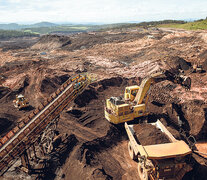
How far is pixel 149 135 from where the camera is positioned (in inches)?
396

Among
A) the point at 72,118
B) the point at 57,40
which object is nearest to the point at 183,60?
the point at 72,118

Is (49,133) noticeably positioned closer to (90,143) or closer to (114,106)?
(90,143)

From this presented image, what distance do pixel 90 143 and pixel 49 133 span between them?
2.94m

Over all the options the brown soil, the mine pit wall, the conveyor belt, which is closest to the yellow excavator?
the brown soil

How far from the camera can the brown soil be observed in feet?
31.3

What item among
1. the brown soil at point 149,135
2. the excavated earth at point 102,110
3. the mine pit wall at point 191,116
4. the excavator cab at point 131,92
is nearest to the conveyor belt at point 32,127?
the excavated earth at point 102,110

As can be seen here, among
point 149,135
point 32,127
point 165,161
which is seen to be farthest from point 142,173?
point 32,127

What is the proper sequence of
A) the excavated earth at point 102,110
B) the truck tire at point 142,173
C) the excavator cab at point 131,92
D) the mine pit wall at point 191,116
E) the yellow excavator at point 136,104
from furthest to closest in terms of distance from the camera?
the excavator cab at point 131,92 → the mine pit wall at point 191,116 → the yellow excavator at point 136,104 → the excavated earth at point 102,110 → the truck tire at point 142,173

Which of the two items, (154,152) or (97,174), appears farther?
(97,174)

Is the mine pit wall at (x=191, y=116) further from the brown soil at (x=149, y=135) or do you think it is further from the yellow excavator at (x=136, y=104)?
the brown soil at (x=149, y=135)

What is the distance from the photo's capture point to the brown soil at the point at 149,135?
9531 millimetres

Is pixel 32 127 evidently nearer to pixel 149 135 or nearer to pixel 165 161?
pixel 149 135

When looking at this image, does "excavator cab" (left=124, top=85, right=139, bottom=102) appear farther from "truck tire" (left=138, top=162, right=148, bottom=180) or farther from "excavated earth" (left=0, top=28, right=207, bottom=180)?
"truck tire" (left=138, top=162, right=148, bottom=180)

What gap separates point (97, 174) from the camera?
29.2ft
